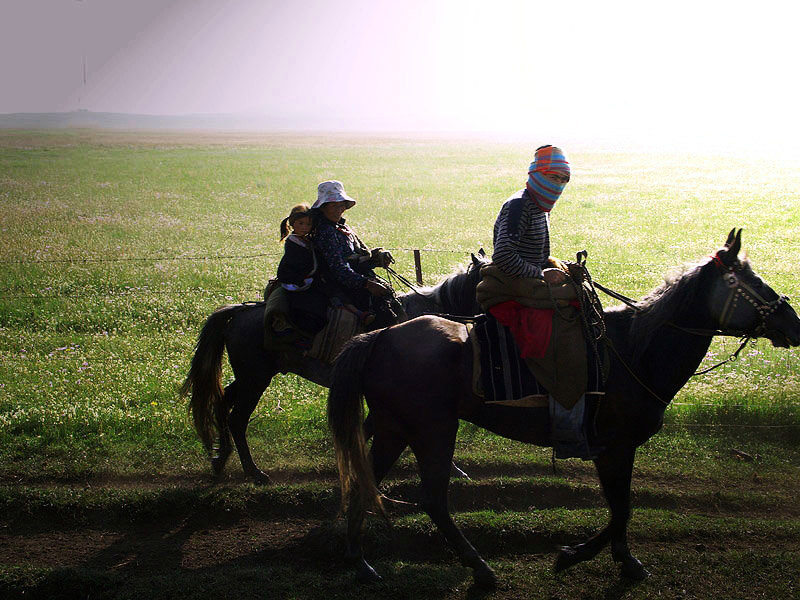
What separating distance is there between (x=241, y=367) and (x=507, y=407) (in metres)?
3.45

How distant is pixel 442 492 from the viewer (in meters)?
5.05

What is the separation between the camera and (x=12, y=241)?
18750 millimetres

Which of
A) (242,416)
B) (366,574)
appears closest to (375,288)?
(242,416)

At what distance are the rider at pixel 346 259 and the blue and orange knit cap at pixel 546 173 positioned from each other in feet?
7.57

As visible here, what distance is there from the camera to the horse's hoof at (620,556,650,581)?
A: 17.1 ft

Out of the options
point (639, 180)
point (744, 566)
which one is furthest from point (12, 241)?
point (639, 180)

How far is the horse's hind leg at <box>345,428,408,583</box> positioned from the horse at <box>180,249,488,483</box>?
199 cm

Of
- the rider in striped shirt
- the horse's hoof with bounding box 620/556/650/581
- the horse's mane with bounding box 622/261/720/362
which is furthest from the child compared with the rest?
the horse's hoof with bounding box 620/556/650/581

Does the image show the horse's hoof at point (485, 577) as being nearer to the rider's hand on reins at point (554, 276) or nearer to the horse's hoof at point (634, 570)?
the horse's hoof at point (634, 570)

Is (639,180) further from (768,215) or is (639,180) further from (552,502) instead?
(552,502)

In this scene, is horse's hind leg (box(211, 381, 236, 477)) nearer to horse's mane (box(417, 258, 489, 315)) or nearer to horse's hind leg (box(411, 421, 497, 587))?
horse's mane (box(417, 258, 489, 315))

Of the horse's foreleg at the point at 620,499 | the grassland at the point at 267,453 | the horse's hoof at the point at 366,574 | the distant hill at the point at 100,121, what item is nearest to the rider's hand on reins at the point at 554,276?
the horse's foreleg at the point at 620,499

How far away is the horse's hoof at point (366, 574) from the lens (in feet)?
16.9

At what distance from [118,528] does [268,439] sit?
7.20 feet
